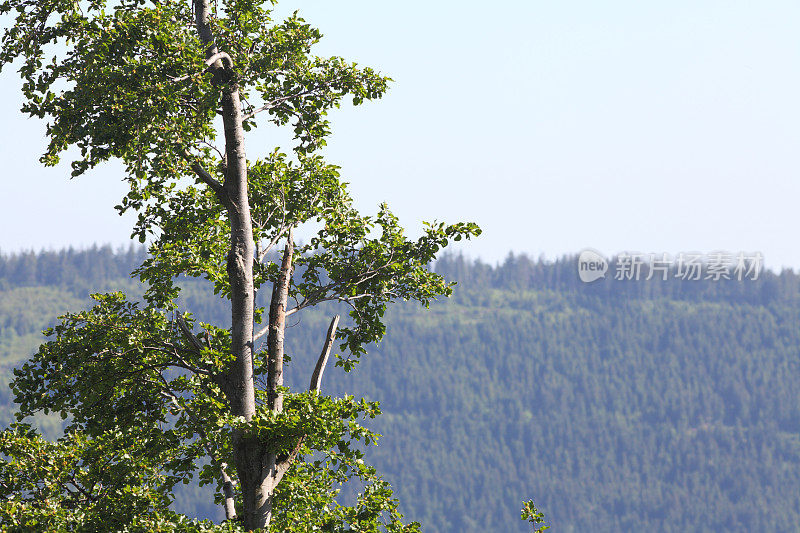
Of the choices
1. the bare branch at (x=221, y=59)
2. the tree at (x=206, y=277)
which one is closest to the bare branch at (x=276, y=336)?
the tree at (x=206, y=277)

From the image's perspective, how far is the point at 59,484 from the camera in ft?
59.4

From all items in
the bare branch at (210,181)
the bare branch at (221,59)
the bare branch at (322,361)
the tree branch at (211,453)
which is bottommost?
the tree branch at (211,453)

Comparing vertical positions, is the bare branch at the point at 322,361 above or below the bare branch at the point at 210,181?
below

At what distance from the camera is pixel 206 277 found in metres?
14.7

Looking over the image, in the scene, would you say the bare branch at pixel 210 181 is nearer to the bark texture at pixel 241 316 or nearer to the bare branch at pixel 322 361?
the bark texture at pixel 241 316

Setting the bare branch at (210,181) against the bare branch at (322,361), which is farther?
the bare branch at (322,361)

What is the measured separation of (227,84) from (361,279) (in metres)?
4.16

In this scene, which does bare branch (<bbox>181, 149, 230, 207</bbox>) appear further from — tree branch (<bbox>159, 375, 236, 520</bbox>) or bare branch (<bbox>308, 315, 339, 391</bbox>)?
tree branch (<bbox>159, 375, 236, 520</bbox>)

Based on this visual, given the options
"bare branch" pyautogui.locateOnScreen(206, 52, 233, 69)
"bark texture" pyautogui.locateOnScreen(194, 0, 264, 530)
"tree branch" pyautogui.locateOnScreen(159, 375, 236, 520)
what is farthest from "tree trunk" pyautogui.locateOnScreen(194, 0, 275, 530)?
"tree branch" pyautogui.locateOnScreen(159, 375, 236, 520)

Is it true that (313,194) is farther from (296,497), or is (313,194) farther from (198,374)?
(296,497)

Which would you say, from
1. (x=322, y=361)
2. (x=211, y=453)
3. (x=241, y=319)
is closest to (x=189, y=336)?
(x=241, y=319)

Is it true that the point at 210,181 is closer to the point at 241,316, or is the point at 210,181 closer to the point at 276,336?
the point at 241,316

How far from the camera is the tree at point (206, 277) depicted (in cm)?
1249

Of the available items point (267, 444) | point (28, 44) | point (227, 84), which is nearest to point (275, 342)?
point (267, 444)
